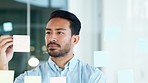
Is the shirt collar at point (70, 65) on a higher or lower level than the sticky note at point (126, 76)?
higher

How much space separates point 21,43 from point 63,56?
22 cm

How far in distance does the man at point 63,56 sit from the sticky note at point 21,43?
2 centimetres

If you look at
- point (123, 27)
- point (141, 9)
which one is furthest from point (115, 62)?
point (141, 9)

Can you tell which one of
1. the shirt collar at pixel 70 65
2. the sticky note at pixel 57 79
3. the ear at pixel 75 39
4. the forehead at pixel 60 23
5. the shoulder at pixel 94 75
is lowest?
the sticky note at pixel 57 79

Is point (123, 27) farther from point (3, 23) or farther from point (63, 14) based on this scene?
point (3, 23)

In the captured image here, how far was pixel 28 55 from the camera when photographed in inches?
45.2

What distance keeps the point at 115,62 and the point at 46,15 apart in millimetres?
416

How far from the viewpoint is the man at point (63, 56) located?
3.62 feet

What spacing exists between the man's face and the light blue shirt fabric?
6 cm

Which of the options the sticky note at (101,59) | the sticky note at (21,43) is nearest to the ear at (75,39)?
the sticky note at (101,59)

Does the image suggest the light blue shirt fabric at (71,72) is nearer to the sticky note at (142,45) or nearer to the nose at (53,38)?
the nose at (53,38)

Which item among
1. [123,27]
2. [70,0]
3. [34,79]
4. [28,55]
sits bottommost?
[34,79]

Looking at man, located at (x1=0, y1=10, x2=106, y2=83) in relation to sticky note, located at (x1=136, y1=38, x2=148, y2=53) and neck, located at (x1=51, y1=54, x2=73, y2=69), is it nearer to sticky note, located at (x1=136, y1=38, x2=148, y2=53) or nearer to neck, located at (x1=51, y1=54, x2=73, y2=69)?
neck, located at (x1=51, y1=54, x2=73, y2=69)

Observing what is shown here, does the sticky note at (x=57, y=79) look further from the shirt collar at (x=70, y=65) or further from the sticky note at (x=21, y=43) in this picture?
the sticky note at (x=21, y=43)
